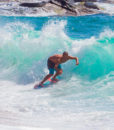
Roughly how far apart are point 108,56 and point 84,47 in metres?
→ 0.83

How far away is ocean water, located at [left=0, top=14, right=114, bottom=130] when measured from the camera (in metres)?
3.78

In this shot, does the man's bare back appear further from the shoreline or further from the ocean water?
the shoreline

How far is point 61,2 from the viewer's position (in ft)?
70.2

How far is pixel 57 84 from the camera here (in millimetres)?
5926

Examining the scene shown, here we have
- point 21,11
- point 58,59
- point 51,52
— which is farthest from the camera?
point 21,11

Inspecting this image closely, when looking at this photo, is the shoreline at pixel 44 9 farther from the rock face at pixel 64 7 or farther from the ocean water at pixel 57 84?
the ocean water at pixel 57 84

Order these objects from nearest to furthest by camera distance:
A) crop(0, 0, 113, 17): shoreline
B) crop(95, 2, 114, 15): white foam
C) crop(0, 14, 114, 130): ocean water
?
crop(0, 14, 114, 130): ocean water
crop(0, 0, 113, 17): shoreline
crop(95, 2, 114, 15): white foam

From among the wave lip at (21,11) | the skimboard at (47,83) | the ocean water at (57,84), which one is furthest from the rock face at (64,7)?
the skimboard at (47,83)

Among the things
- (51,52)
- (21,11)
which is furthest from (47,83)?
(21,11)

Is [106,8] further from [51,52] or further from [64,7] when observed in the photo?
[51,52]

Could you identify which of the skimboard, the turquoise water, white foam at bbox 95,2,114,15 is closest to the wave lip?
white foam at bbox 95,2,114,15

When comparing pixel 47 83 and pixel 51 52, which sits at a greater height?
pixel 51 52

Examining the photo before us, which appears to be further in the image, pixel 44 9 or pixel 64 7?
pixel 64 7

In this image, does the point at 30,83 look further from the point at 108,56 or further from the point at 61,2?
the point at 61,2
